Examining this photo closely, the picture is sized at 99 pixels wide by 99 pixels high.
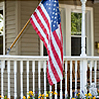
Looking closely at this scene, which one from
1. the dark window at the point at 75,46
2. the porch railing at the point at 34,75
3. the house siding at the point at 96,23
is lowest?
the porch railing at the point at 34,75

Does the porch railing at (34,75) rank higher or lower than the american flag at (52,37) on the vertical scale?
lower

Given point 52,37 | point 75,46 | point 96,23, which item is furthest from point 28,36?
point 96,23

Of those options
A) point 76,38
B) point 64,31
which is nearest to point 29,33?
point 64,31

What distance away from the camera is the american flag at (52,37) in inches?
169

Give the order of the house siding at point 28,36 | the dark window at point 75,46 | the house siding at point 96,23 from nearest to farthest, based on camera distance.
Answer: the house siding at point 28,36, the dark window at point 75,46, the house siding at point 96,23

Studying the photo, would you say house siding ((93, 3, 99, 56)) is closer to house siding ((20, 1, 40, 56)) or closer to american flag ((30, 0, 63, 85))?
house siding ((20, 1, 40, 56))

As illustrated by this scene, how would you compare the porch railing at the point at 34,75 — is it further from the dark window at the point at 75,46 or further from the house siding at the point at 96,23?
the house siding at the point at 96,23

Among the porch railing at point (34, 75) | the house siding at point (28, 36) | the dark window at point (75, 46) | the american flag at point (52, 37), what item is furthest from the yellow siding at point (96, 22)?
the american flag at point (52, 37)

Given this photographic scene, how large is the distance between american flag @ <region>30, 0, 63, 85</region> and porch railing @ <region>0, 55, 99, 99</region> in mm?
666

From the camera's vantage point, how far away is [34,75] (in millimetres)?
5039

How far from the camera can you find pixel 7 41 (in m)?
6.54

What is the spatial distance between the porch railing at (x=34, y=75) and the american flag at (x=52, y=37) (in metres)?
0.67

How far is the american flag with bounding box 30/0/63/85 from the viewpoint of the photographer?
4289 millimetres

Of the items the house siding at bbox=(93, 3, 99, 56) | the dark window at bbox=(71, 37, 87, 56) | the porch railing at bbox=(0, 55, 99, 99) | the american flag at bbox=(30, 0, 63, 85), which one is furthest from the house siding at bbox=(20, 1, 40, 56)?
the house siding at bbox=(93, 3, 99, 56)
